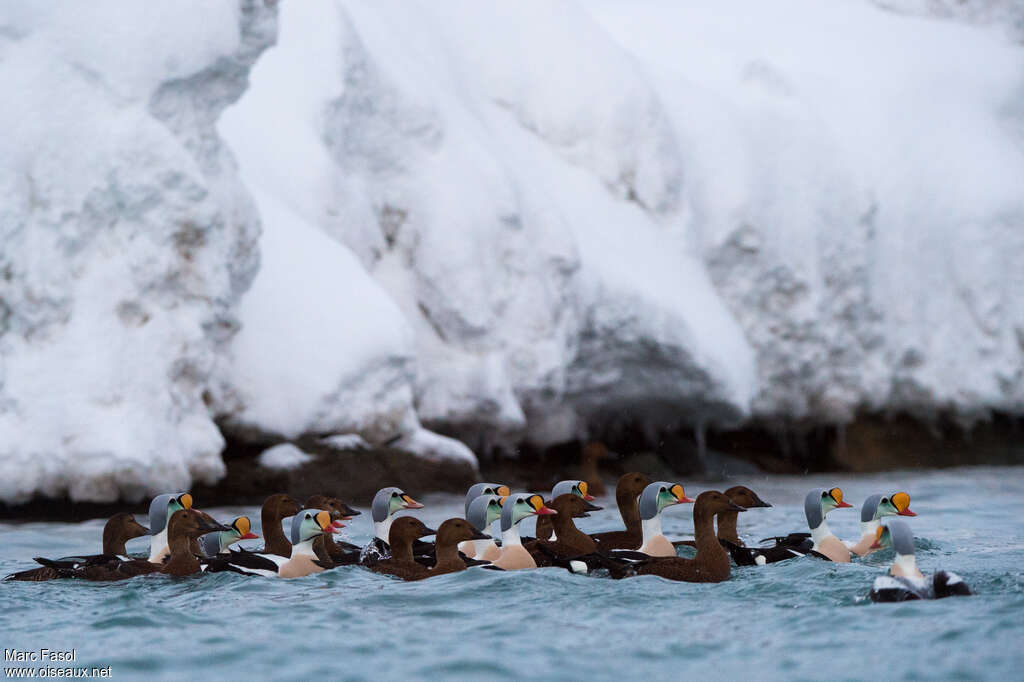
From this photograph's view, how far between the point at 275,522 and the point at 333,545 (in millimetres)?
477

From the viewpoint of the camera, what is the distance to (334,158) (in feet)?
61.7

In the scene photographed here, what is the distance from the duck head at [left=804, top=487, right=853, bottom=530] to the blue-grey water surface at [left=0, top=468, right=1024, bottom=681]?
1.53 ft

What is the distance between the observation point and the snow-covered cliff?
1388 centimetres

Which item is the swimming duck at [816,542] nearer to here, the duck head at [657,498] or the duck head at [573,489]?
the duck head at [657,498]

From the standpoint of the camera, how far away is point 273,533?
34.4 ft

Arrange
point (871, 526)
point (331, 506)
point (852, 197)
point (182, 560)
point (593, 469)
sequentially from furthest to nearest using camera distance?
point (852, 197) < point (593, 469) < point (331, 506) < point (871, 526) < point (182, 560)

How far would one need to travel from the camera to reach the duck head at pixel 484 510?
35.0 ft

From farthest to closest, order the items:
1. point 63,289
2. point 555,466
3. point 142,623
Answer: point 555,466 → point 63,289 → point 142,623

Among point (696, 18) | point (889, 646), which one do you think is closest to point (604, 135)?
point (696, 18)

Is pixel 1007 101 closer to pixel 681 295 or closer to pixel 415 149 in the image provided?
pixel 681 295

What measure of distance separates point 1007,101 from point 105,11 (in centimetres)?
2002

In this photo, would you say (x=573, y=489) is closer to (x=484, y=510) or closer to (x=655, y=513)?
(x=484, y=510)

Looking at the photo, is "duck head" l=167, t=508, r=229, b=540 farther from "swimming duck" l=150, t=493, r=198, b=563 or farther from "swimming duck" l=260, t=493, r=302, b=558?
"swimming duck" l=260, t=493, r=302, b=558

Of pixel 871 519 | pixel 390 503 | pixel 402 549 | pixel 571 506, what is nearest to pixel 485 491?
pixel 390 503
